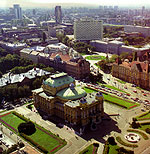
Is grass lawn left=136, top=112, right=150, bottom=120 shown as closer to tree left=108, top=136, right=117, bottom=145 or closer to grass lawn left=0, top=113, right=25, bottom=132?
tree left=108, top=136, right=117, bottom=145

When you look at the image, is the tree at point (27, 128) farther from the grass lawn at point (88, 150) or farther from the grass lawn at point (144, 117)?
the grass lawn at point (144, 117)

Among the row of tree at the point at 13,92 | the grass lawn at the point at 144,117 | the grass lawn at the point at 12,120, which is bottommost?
the grass lawn at the point at 12,120

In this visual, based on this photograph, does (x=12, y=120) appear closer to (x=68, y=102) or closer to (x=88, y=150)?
(x=68, y=102)

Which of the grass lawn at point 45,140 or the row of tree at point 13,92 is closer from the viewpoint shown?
the grass lawn at point 45,140

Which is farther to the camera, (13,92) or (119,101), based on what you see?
(13,92)

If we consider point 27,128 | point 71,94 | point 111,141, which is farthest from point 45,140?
point 111,141

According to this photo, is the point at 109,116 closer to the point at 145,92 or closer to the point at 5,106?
the point at 145,92

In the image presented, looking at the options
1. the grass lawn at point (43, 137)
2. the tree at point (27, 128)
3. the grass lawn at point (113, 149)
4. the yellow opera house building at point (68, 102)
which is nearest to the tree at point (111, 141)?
the grass lawn at point (113, 149)

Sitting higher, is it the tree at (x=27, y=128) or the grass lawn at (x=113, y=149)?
the tree at (x=27, y=128)

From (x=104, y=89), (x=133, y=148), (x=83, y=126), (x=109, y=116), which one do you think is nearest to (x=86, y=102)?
(x=83, y=126)
